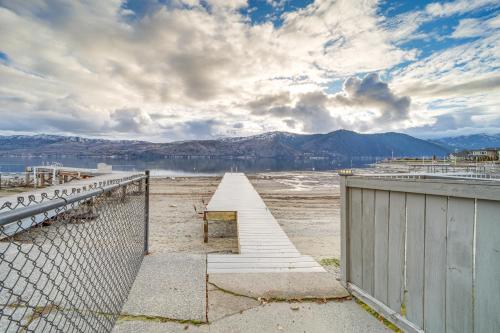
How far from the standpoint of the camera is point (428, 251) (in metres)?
2.35

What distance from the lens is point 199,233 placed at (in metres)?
9.37

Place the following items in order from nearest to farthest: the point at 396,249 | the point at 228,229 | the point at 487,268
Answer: the point at 487,268, the point at 396,249, the point at 228,229

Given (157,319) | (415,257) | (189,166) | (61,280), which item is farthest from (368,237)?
(189,166)

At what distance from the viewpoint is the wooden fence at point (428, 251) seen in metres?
1.93

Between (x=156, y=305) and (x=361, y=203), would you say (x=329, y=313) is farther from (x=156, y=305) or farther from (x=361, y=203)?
(x=156, y=305)

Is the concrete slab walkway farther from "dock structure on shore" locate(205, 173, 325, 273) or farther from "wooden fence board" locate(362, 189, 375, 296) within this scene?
"wooden fence board" locate(362, 189, 375, 296)

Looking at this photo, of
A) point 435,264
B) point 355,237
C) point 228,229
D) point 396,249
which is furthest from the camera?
point 228,229

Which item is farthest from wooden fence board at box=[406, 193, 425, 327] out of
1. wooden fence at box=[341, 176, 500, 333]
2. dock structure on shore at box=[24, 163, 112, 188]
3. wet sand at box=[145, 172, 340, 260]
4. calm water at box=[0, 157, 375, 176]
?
calm water at box=[0, 157, 375, 176]

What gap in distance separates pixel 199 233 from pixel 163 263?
514 cm

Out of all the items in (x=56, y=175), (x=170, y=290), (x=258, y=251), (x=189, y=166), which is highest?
(x=56, y=175)

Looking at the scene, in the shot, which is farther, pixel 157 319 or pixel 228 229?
pixel 228 229

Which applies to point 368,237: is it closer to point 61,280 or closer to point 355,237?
point 355,237

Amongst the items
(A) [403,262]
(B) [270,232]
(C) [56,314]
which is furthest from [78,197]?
(B) [270,232]

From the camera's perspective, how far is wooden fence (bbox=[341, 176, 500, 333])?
1928mm
